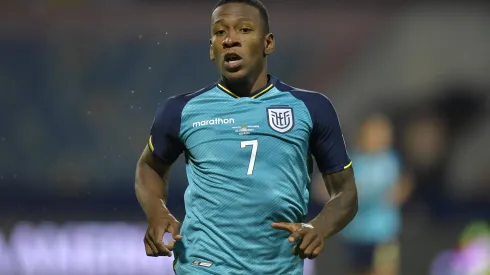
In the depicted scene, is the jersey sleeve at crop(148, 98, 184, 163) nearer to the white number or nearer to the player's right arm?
the player's right arm

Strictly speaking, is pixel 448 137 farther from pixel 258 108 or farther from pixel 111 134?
pixel 258 108

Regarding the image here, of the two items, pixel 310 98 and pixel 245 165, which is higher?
pixel 310 98

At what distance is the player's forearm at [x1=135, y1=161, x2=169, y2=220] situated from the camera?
448 centimetres

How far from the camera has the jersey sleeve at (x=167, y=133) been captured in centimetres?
447

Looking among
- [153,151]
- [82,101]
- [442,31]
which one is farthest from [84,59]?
[153,151]

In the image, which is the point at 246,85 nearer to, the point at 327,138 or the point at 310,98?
the point at 310,98

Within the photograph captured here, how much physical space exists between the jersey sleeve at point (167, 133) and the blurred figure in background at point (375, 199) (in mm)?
6541

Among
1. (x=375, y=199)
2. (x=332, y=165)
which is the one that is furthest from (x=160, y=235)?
(x=375, y=199)

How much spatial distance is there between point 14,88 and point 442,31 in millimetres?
4909

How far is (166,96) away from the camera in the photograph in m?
12.2

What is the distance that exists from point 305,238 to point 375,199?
7006 millimetres

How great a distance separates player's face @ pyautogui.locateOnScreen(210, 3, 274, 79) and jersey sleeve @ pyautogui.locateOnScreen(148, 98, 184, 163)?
0.27m

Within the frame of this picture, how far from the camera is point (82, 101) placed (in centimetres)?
1198

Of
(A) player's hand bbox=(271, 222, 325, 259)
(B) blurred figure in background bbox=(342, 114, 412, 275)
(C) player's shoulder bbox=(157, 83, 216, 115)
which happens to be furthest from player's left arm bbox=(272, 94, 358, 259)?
(B) blurred figure in background bbox=(342, 114, 412, 275)
